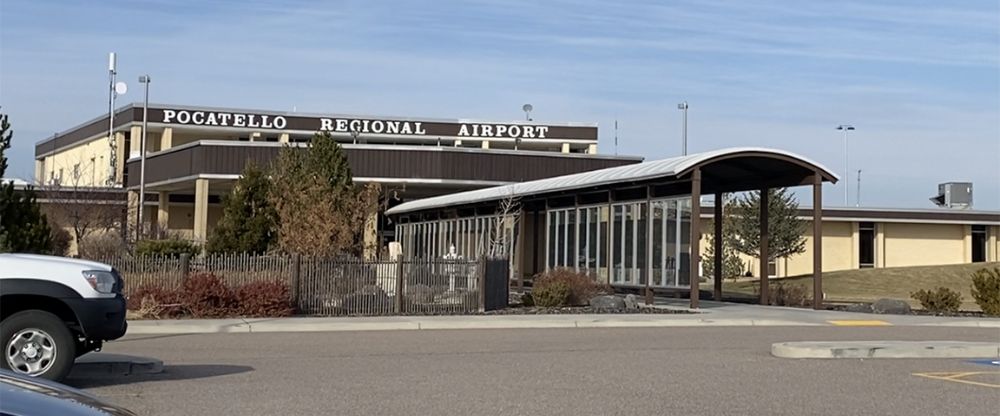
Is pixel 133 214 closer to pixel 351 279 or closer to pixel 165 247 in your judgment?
pixel 165 247

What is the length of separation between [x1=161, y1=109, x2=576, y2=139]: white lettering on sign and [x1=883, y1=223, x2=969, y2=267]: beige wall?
67.5 ft

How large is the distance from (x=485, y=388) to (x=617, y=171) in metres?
21.6

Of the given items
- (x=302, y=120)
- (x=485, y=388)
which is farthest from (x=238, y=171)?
(x=485, y=388)

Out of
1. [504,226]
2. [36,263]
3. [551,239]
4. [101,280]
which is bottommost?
[101,280]

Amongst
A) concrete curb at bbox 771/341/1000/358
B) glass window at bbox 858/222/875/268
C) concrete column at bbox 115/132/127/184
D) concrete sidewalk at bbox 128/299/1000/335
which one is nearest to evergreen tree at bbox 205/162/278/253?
concrete sidewalk at bbox 128/299/1000/335

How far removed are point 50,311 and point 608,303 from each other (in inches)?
681

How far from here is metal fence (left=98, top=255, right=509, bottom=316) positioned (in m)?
24.4

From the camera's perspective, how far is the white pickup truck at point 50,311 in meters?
12.0

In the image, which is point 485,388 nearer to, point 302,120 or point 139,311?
point 139,311

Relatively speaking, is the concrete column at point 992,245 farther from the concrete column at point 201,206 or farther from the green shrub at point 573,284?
the concrete column at point 201,206

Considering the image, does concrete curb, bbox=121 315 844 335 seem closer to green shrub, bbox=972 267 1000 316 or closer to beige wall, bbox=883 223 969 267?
green shrub, bbox=972 267 1000 316

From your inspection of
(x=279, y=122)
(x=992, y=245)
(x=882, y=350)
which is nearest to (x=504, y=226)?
(x=882, y=350)

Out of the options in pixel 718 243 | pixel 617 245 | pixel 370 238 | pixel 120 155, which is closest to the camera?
pixel 718 243

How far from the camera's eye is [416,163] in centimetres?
5209
